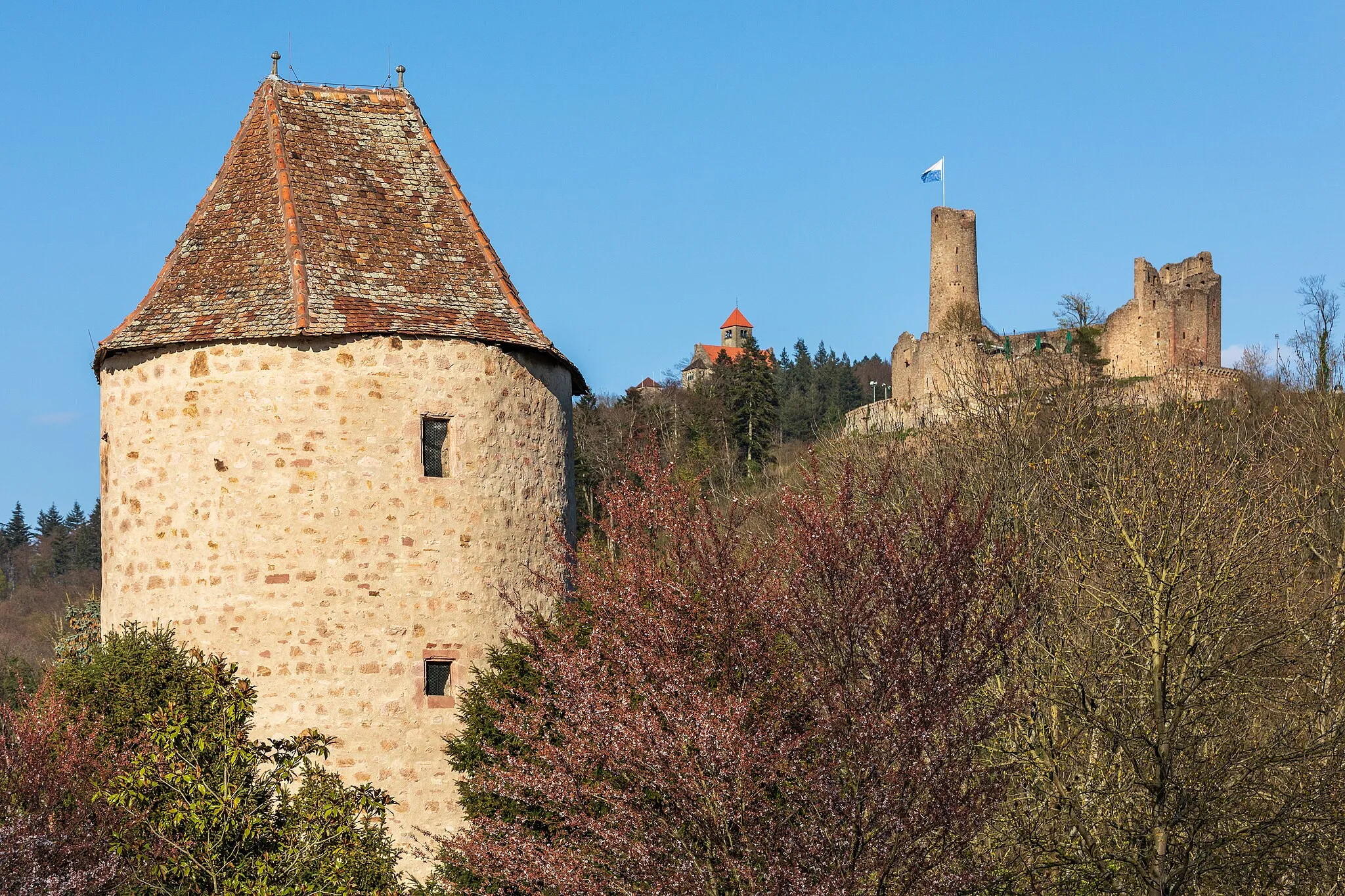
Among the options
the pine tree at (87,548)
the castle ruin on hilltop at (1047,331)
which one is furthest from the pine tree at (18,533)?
the castle ruin on hilltop at (1047,331)

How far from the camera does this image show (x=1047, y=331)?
172 ft

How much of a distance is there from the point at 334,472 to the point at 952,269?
150 ft


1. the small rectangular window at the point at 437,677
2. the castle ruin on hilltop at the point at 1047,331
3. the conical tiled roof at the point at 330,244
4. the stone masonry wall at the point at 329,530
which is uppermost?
the castle ruin on hilltop at the point at 1047,331

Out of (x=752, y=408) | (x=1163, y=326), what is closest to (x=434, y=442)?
(x=1163, y=326)

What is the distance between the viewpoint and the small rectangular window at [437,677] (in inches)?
631

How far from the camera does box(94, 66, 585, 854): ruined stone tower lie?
15.7 meters

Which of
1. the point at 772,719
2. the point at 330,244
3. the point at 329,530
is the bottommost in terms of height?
the point at 772,719

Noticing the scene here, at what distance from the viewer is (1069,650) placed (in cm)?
1712

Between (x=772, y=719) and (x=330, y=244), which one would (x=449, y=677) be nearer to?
(x=330, y=244)

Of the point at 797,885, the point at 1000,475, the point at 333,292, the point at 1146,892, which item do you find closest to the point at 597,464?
the point at 1000,475

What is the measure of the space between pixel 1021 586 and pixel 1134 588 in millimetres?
1293

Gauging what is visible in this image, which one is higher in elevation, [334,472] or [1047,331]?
[1047,331]

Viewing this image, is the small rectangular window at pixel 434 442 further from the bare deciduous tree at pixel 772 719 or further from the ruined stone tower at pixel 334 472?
the bare deciduous tree at pixel 772 719

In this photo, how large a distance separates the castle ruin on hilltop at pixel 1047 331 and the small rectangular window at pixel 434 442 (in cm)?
3044
